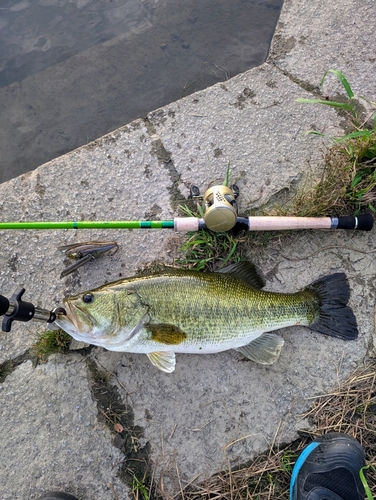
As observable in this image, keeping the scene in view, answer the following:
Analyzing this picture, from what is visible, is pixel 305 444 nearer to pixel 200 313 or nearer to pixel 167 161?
pixel 200 313

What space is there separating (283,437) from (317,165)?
7.62ft

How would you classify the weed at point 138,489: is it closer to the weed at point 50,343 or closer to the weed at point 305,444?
the weed at point 305,444

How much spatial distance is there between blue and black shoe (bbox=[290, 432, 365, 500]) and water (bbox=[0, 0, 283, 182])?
11.2 ft

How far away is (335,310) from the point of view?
281 centimetres

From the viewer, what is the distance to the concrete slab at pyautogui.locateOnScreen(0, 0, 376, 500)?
2873mm

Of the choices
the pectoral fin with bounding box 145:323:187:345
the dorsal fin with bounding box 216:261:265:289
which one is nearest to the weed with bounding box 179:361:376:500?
the dorsal fin with bounding box 216:261:265:289

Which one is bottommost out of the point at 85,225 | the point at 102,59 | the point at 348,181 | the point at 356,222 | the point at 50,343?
the point at 356,222

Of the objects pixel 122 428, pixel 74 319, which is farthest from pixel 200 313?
pixel 122 428

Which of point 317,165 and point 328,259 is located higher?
point 317,165

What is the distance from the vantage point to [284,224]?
9.15 feet

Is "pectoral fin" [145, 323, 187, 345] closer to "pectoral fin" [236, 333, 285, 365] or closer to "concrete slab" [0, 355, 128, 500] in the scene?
"pectoral fin" [236, 333, 285, 365]

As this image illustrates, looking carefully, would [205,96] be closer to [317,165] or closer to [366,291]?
[317,165]

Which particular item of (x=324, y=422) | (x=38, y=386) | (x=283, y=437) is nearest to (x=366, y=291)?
(x=324, y=422)

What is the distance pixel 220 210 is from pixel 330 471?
2.15m
